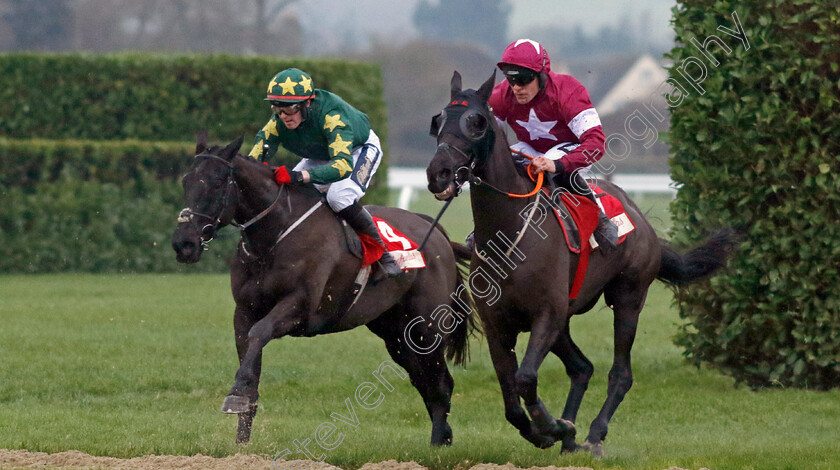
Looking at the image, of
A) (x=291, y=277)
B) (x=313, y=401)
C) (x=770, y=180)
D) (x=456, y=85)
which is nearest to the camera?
(x=456, y=85)

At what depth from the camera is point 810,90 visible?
27.8ft

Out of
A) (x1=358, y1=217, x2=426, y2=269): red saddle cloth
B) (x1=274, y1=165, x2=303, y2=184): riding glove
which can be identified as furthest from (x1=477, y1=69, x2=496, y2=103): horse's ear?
(x1=358, y1=217, x2=426, y2=269): red saddle cloth

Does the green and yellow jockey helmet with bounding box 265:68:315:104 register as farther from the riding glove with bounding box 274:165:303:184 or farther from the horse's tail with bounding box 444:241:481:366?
the horse's tail with bounding box 444:241:481:366

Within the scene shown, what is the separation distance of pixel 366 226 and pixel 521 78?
1.41 metres

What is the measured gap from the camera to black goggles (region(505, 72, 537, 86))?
6082 millimetres

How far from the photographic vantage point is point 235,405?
5.71 m

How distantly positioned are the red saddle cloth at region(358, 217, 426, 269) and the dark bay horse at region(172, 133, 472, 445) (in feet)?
0.25

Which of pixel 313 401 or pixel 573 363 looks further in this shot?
pixel 313 401

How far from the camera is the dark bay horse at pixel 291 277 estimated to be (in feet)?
19.5

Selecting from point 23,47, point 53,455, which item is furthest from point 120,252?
point 23,47

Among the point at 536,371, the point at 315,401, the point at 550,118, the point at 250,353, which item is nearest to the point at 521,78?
the point at 550,118

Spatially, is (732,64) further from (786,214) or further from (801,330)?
(801,330)

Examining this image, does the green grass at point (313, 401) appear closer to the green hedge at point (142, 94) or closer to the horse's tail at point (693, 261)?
the horse's tail at point (693, 261)

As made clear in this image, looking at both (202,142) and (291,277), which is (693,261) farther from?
(202,142)
